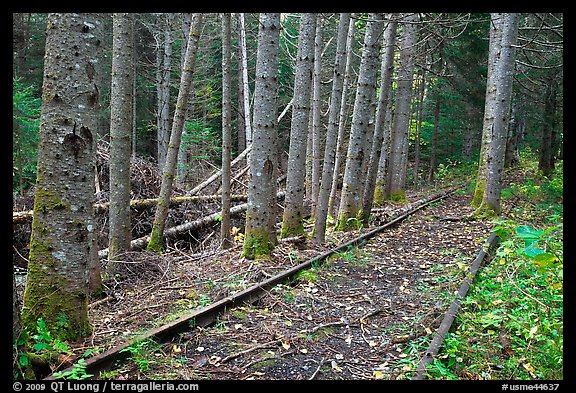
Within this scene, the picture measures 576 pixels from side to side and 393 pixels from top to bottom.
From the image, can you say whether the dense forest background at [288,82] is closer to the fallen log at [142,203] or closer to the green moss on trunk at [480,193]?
the fallen log at [142,203]

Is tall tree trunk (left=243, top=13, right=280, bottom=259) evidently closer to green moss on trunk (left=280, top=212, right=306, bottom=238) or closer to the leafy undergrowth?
green moss on trunk (left=280, top=212, right=306, bottom=238)

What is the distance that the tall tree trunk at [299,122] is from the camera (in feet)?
28.1

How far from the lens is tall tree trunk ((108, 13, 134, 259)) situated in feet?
23.0

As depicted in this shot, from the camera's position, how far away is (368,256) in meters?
8.55

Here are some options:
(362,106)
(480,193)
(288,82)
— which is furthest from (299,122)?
(288,82)

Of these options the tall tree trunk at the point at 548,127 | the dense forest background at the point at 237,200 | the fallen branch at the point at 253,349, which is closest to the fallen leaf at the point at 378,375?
the dense forest background at the point at 237,200

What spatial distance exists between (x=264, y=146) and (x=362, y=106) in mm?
→ 3277

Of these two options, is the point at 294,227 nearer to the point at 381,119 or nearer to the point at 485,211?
the point at 381,119

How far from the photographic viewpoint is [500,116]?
457 inches

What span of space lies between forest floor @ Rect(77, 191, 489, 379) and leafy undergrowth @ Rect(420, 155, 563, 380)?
338 mm

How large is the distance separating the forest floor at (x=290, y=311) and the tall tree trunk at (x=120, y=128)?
1.56ft

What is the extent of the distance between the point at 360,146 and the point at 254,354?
668 cm

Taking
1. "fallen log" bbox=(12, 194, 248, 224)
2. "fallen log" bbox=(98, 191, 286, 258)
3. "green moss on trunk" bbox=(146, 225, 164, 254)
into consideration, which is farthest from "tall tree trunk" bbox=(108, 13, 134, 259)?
"fallen log" bbox=(12, 194, 248, 224)
